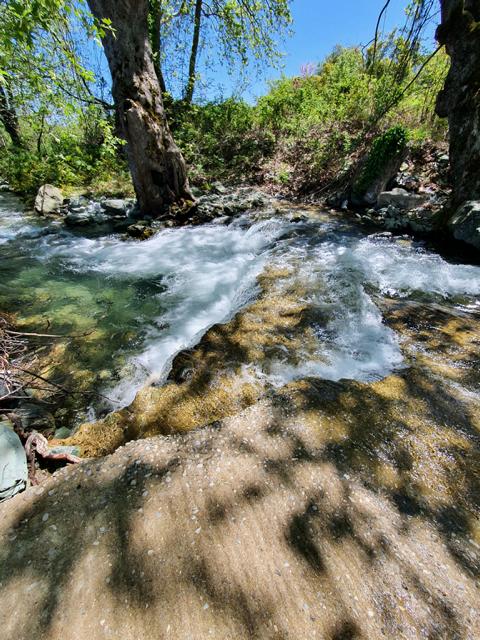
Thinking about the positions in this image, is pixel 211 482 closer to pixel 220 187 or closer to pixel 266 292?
pixel 266 292

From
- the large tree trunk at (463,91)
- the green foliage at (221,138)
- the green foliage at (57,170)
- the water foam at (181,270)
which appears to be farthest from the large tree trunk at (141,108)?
the large tree trunk at (463,91)

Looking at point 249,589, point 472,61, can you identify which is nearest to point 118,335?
point 249,589

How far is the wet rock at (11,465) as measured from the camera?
171 centimetres

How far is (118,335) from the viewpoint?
3734 mm

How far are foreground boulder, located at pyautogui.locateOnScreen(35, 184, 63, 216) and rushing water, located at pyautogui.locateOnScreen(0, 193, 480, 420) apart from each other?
1.06 metres

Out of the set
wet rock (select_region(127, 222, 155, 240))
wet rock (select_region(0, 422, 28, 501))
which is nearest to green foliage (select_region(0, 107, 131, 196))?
wet rock (select_region(127, 222, 155, 240))

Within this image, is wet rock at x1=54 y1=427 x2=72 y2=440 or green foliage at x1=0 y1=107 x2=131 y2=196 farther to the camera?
green foliage at x1=0 y1=107 x2=131 y2=196

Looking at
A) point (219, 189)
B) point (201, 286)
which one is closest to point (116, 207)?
point (219, 189)

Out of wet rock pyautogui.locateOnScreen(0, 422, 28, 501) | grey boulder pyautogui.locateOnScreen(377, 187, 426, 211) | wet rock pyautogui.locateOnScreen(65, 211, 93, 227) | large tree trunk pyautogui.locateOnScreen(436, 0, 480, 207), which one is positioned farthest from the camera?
wet rock pyautogui.locateOnScreen(65, 211, 93, 227)

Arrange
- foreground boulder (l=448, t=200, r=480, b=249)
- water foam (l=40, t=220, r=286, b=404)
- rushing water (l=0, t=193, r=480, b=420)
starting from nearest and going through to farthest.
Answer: rushing water (l=0, t=193, r=480, b=420)
water foam (l=40, t=220, r=286, b=404)
foreground boulder (l=448, t=200, r=480, b=249)

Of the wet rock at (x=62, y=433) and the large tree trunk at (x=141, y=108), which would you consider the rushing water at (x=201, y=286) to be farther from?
the large tree trunk at (x=141, y=108)

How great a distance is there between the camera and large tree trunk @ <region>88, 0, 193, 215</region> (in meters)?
5.87

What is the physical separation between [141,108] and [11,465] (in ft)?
24.8

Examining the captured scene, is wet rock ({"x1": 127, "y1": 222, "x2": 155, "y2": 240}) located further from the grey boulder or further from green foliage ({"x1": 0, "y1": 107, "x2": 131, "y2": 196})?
the grey boulder
